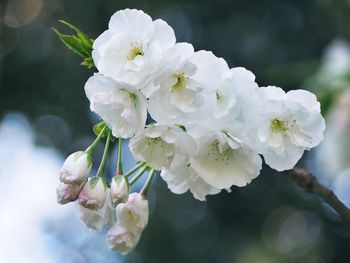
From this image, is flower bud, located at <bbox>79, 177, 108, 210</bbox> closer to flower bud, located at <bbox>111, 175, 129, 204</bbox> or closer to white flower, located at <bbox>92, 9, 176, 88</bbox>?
flower bud, located at <bbox>111, 175, 129, 204</bbox>

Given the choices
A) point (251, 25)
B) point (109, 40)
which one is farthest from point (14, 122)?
point (109, 40)

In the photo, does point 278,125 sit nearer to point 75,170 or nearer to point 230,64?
point 75,170

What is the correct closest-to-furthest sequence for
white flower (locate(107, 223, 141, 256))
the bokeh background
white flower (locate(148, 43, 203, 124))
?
1. white flower (locate(148, 43, 203, 124))
2. white flower (locate(107, 223, 141, 256))
3. the bokeh background

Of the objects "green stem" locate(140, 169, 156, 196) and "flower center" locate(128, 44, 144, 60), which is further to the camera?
"green stem" locate(140, 169, 156, 196)

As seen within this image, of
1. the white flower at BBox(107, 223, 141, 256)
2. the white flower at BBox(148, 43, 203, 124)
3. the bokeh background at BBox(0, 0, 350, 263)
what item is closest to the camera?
the white flower at BBox(148, 43, 203, 124)

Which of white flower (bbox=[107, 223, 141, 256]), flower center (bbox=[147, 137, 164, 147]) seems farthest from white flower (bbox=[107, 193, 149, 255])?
flower center (bbox=[147, 137, 164, 147])

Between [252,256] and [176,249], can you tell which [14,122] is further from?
[252,256]
